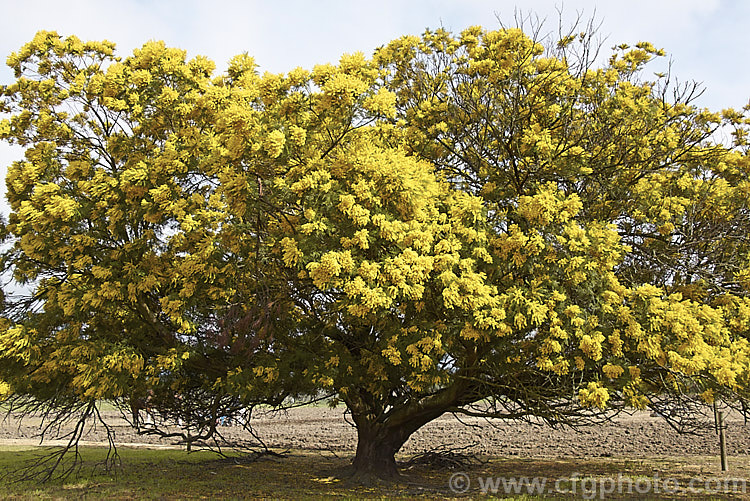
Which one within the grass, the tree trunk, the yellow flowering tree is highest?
the yellow flowering tree

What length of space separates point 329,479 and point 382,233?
7.60 m

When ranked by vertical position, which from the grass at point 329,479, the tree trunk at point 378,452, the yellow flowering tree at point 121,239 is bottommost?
the grass at point 329,479

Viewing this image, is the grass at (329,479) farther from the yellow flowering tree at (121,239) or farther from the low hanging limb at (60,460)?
the yellow flowering tree at (121,239)

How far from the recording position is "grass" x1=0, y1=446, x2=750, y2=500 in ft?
37.9

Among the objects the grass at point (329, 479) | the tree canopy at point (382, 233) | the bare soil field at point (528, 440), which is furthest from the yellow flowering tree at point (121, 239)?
the bare soil field at point (528, 440)

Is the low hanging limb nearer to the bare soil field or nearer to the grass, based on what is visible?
the grass

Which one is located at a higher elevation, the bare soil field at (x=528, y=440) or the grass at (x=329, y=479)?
the bare soil field at (x=528, y=440)

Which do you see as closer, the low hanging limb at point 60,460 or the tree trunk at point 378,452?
the low hanging limb at point 60,460

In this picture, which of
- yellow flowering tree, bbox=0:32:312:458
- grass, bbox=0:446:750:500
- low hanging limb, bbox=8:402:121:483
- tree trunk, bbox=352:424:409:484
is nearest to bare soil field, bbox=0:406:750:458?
grass, bbox=0:446:750:500

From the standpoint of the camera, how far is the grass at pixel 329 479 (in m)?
11.5

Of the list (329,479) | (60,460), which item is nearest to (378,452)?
(329,479)

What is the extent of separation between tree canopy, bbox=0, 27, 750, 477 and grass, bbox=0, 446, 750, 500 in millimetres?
1667

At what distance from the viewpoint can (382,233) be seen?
27.2 feet

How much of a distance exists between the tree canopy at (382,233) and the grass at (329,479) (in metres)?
Result: 1.67
